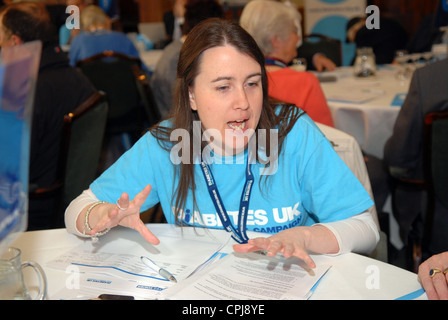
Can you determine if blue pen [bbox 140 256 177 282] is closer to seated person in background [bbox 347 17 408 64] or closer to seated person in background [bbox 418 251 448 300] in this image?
seated person in background [bbox 418 251 448 300]

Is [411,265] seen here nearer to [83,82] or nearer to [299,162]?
[299,162]

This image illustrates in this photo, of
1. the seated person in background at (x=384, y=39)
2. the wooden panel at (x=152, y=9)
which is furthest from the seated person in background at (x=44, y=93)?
the wooden panel at (x=152, y=9)

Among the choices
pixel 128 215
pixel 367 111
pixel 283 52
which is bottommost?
pixel 367 111

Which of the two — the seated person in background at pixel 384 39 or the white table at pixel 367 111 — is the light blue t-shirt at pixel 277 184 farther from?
Answer: the seated person in background at pixel 384 39

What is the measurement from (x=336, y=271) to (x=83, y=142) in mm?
1506

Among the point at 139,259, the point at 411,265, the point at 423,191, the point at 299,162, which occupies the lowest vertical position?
the point at 411,265

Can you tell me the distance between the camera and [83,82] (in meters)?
2.68

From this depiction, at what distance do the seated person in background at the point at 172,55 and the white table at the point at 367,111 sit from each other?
989 millimetres

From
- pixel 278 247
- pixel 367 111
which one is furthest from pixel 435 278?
pixel 367 111

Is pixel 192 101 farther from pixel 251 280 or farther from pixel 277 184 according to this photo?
pixel 251 280

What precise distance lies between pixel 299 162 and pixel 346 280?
18.7 inches

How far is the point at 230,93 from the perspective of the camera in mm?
1400
